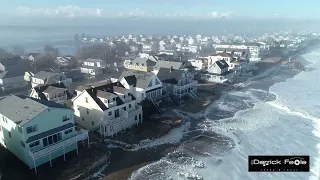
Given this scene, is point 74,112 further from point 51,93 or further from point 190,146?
point 190,146

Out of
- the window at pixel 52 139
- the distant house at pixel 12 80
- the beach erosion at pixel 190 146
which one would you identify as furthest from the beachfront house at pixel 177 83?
the distant house at pixel 12 80

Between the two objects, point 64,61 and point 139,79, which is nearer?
point 139,79

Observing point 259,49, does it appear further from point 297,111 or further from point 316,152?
point 316,152

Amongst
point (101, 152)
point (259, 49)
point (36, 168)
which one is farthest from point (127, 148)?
point (259, 49)

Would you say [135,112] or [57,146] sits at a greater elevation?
[135,112]

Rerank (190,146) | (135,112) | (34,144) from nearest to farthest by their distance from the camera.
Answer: (34,144) < (190,146) < (135,112)

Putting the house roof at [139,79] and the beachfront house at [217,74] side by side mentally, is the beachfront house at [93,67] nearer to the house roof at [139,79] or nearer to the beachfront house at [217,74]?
the beachfront house at [217,74]

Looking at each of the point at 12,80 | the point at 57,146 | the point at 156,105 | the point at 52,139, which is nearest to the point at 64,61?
the point at 12,80
